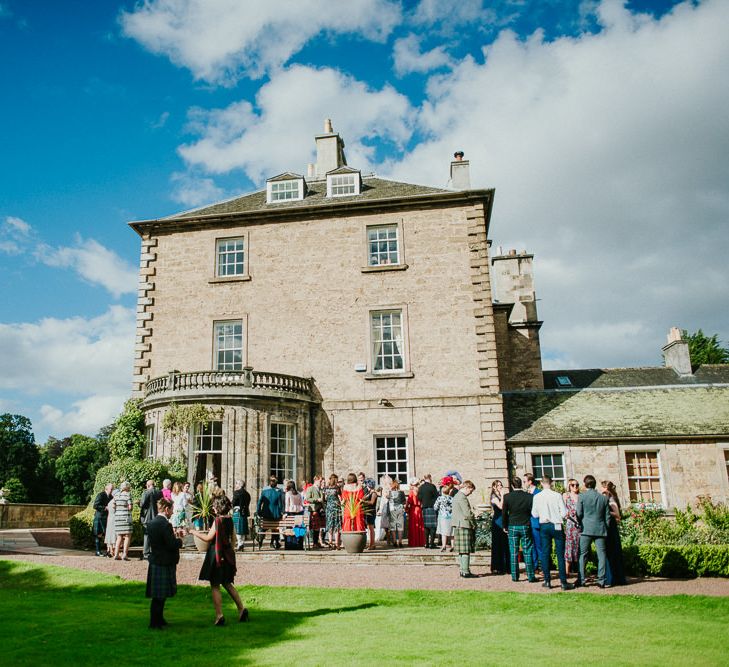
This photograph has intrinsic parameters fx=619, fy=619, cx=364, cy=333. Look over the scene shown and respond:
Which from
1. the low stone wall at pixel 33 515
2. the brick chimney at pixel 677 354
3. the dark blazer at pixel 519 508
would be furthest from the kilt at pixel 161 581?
the brick chimney at pixel 677 354

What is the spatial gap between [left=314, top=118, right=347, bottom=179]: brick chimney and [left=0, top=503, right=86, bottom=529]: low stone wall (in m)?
18.1

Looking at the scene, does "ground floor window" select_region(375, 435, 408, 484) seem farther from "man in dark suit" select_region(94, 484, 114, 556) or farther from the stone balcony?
"man in dark suit" select_region(94, 484, 114, 556)

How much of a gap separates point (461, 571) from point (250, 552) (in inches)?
212

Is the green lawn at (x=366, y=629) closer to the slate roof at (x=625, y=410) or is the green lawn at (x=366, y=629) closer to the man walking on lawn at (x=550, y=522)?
the man walking on lawn at (x=550, y=522)

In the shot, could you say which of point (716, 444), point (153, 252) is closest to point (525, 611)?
point (716, 444)

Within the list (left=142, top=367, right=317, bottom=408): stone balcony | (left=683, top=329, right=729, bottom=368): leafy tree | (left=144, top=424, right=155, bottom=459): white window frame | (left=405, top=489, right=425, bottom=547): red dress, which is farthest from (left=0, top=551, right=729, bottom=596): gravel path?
(left=683, top=329, right=729, bottom=368): leafy tree

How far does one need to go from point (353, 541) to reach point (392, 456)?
593 centimetres

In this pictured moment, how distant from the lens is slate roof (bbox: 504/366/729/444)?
65.1ft

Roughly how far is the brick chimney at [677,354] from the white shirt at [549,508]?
1655 centimetres

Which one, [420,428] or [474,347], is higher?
[474,347]

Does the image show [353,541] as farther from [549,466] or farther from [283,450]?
[549,466]

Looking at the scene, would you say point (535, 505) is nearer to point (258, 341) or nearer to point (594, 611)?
point (594, 611)

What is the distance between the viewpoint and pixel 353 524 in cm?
1452

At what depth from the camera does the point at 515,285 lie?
28.8 meters
